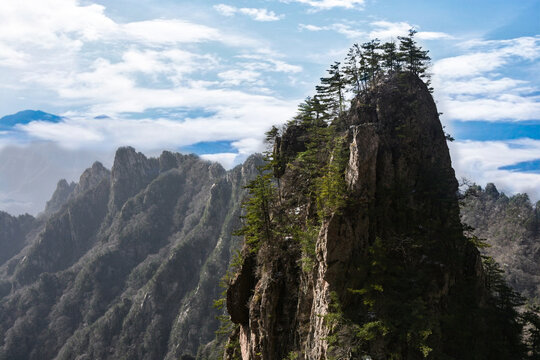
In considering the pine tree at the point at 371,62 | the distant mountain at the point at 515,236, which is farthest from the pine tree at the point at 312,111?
the distant mountain at the point at 515,236

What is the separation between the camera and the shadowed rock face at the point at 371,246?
114 feet

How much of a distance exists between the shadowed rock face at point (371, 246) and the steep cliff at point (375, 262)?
0.11 m

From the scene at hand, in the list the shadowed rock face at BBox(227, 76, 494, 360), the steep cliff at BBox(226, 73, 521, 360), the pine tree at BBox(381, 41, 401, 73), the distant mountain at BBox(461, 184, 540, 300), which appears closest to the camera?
the steep cliff at BBox(226, 73, 521, 360)

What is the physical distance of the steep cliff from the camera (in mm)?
32688

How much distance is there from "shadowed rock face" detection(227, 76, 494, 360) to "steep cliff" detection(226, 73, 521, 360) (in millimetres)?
114

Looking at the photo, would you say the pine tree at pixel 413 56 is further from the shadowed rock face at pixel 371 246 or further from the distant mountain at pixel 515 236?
the distant mountain at pixel 515 236

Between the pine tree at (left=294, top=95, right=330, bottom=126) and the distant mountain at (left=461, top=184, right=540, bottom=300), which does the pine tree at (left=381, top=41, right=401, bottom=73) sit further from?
the distant mountain at (left=461, top=184, right=540, bottom=300)

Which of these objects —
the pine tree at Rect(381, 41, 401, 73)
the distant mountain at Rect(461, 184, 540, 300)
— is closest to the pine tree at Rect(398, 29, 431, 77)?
the pine tree at Rect(381, 41, 401, 73)

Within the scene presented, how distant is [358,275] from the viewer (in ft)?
111

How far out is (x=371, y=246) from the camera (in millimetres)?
34062

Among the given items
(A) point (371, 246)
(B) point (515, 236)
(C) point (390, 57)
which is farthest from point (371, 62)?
(B) point (515, 236)

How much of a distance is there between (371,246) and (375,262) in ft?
6.02

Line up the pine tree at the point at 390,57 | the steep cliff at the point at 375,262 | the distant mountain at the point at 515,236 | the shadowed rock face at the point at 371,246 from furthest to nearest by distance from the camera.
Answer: the distant mountain at the point at 515,236
the pine tree at the point at 390,57
the shadowed rock face at the point at 371,246
the steep cliff at the point at 375,262

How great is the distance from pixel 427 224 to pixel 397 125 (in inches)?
517
